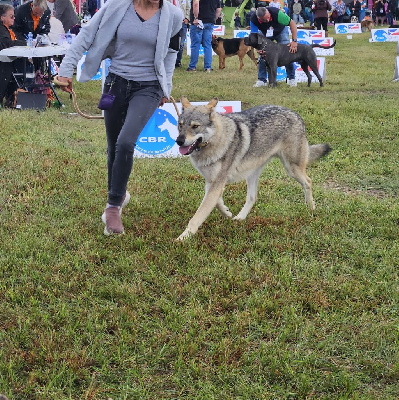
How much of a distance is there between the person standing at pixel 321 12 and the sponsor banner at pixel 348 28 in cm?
594

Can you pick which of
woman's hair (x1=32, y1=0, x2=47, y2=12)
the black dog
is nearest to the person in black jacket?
woman's hair (x1=32, y1=0, x2=47, y2=12)

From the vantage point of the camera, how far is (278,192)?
18.3 feet

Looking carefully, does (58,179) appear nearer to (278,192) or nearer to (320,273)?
(278,192)

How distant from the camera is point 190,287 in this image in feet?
11.0

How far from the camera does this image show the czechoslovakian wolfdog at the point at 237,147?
4.18 metres

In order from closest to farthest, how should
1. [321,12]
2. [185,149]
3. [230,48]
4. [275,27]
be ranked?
[185,149]
[275,27]
[230,48]
[321,12]

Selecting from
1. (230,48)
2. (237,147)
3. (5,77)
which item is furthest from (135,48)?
(230,48)

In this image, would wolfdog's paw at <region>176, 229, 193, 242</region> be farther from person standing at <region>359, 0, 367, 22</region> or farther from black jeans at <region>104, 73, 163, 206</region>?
person standing at <region>359, 0, 367, 22</region>

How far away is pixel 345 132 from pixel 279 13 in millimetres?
4645

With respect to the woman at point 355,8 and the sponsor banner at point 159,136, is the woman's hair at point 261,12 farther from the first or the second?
the woman at point 355,8

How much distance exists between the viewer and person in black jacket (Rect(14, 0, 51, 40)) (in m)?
9.75

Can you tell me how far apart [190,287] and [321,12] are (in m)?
22.4

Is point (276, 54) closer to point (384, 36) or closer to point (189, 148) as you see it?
point (189, 148)

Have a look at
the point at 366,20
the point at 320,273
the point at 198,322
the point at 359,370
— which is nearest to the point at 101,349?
the point at 198,322
